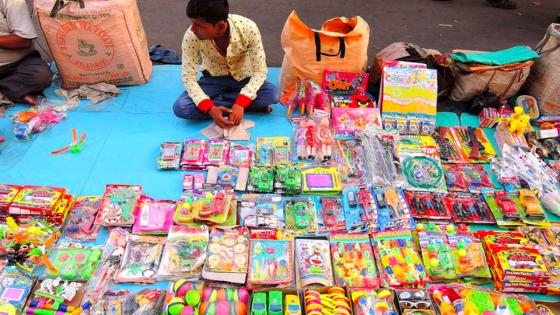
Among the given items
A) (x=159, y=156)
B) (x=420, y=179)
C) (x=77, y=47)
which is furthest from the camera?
(x=77, y=47)

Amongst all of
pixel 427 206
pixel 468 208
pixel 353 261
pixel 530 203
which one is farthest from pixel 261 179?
pixel 530 203

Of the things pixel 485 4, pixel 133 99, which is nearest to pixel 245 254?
pixel 133 99

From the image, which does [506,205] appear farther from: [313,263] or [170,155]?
[170,155]

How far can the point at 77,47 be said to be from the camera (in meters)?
3.98

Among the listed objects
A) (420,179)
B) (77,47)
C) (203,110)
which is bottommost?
(420,179)

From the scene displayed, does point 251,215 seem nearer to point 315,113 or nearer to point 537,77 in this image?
point 315,113

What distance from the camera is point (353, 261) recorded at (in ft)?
8.59

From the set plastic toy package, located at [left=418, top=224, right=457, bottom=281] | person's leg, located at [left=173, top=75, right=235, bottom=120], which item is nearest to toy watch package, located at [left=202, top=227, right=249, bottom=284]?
plastic toy package, located at [left=418, top=224, right=457, bottom=281]

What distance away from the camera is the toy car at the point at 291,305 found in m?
2.08

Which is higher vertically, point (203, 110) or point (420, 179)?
point (203, 110)

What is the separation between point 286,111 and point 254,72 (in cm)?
56

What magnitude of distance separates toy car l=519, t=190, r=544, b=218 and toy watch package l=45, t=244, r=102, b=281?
3066 millimetres

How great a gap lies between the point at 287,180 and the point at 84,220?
152 centimetres

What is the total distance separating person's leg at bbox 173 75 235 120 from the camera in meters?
3.76
